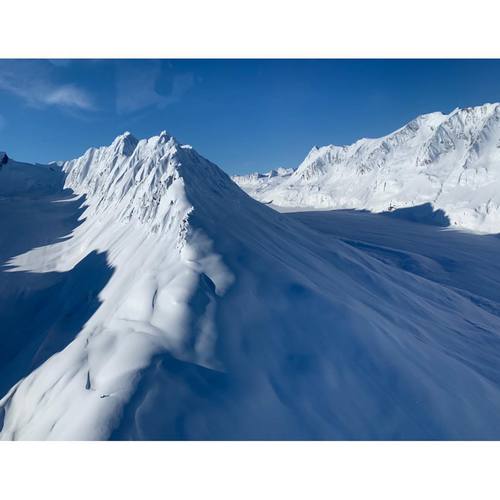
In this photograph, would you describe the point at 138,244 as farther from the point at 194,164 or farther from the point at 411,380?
the point at 411,380

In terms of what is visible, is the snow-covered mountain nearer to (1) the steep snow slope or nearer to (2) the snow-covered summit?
(2) the snow-covered summit

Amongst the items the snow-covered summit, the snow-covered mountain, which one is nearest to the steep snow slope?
the snow-covered summit

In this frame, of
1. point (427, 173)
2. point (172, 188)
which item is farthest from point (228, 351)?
point (427, 173)

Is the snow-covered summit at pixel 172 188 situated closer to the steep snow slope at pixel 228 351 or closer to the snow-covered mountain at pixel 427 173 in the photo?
the steep snow slope at pixel 228 351

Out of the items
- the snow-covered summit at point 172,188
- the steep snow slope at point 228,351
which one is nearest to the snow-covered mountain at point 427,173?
the snow-covered summit at point 172,188

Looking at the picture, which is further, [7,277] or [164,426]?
[7,277]

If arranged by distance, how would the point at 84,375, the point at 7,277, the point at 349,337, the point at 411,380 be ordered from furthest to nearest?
the point at 7,277
the point at 349,337
the point at 411,380
the point at 84,375

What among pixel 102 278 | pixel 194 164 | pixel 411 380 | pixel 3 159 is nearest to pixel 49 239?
pixel 194 164

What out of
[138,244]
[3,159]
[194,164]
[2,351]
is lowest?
[2,351]
